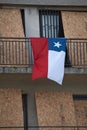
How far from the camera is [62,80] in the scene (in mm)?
20797

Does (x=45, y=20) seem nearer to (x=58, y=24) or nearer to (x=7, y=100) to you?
(x=58, y=24)

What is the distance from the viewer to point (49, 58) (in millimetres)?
20531

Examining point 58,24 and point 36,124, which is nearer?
point 36,124

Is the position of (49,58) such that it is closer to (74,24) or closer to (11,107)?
(11,107)

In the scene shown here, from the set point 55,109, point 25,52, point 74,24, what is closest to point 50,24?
point 74,24

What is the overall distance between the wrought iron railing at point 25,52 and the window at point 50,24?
101cm

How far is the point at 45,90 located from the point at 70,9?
370cm

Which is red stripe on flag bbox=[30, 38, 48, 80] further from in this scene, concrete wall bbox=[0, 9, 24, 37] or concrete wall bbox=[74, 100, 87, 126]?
concrete wall bbox=[74, 100, 87, 126]

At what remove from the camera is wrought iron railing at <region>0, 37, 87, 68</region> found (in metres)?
21.2

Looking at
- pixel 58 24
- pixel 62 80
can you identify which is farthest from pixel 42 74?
pixel 58 24

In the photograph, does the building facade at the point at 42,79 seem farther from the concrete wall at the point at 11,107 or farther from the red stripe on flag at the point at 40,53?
the red stripe on flag at the point at 40,53

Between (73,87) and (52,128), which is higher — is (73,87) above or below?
above

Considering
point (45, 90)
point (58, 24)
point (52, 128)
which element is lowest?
point (52, 128)

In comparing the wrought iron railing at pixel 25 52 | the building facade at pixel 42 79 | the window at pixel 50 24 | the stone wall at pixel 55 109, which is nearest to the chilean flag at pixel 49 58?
the building facade at pixel 42 79
